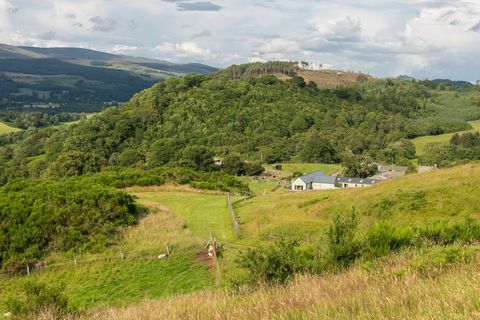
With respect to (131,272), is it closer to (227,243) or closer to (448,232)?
(227,243)

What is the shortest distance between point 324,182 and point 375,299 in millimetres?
63849

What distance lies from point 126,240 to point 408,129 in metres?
125

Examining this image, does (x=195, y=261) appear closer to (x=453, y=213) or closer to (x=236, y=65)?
(x=453, y=213)

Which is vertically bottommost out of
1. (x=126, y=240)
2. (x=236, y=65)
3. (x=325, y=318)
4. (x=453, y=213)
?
(x=126, y=240)

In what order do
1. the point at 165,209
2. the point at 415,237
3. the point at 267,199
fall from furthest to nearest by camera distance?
the point at 267,199 < the point at 165,209 < the point at 415,237

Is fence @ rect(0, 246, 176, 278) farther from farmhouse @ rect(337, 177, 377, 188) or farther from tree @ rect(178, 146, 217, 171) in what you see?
tree @ rect(178, 146, 217, 171)

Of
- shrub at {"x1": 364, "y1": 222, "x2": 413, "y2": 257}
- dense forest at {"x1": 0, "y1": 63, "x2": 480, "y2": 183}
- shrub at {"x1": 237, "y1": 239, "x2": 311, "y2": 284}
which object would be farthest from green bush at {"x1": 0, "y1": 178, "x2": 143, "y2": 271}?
dense forest at {"x1": 0, "y1": 63, "x2": 480, "y2": 183}

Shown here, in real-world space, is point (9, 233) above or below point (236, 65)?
below

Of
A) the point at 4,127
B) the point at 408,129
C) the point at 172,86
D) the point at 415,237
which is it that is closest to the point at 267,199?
the point at 415,237

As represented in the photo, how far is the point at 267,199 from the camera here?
3619 centimetres

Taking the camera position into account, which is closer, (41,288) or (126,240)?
(41,288)

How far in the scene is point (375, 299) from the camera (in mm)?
5125

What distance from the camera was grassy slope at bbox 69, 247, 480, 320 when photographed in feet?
15.1

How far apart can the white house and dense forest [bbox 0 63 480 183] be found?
22588 mm
